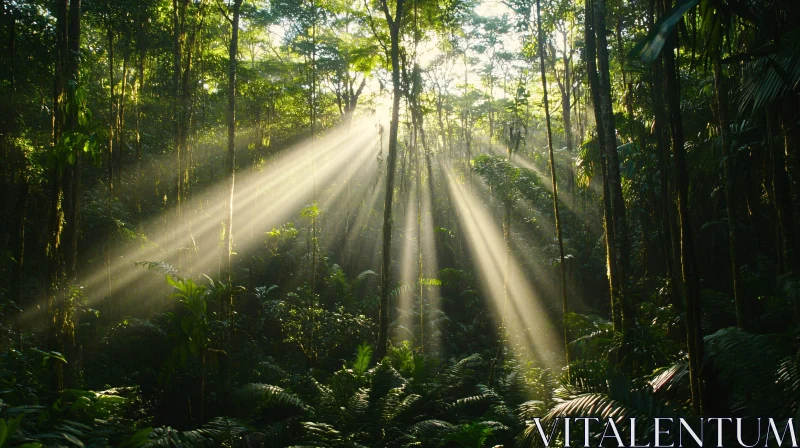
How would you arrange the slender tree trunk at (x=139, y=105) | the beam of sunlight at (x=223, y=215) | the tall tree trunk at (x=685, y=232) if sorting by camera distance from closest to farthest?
the tall tree trunk at (x=685, y=232), the beam of sunlight at (x=223, y=215), the slender tree trunk at (x=139, y=105)

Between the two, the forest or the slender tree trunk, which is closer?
the forest

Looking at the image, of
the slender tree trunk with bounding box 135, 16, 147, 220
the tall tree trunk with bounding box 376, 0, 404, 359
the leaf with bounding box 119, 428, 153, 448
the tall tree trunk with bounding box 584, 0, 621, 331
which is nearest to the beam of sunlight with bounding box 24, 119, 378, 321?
the slender tree trunk with bounding box 135, 16, 147, 220

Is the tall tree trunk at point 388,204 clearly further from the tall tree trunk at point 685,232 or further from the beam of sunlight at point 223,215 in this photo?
the tall tree trunk at point 685,232

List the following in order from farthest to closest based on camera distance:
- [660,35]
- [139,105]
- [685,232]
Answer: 1. [139,105]
2. [685,232]
3. [660,35]

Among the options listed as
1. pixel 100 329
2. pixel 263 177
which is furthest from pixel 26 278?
pixel 263 177

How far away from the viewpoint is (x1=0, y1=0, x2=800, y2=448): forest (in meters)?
4.45

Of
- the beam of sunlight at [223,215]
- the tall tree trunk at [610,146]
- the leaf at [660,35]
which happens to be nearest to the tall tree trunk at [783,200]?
the tall tree trunk at [610,146]

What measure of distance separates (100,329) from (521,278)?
12352 mm

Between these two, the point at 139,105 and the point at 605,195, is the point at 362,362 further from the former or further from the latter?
the point at 139,105

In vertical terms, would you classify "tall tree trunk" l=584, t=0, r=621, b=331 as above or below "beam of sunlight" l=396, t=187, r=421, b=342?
above

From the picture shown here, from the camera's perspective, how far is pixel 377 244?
1930 cm

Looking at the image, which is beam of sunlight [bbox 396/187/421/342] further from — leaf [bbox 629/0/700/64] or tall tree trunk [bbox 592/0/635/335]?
leaf [bbox 629/0/700/64]

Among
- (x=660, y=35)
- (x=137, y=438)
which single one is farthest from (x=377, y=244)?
(x=660, y=35)

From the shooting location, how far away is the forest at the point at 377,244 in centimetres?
445
